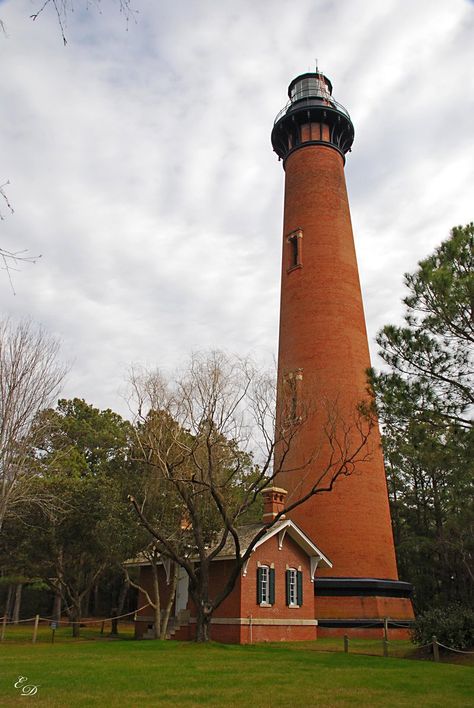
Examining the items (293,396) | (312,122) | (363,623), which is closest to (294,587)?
(363,623)

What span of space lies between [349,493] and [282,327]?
24.4 ft

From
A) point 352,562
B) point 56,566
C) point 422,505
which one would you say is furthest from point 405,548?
point 56,566

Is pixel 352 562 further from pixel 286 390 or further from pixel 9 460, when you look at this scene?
pixel 9 460

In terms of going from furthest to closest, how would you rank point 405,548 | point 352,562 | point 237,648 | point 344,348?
point 405,548 < point 344,348 < point 352,562 < point 237,648

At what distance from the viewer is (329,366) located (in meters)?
23.2

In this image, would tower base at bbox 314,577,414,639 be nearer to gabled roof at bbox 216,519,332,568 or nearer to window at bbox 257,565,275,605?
gabled roof at bbox 216,519,332,568

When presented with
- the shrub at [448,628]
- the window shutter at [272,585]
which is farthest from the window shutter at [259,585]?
the shrub at [448,628]

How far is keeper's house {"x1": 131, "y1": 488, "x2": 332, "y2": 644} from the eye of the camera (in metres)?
19.7

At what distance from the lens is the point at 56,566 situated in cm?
2592

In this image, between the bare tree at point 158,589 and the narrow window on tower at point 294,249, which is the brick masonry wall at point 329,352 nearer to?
the narrow window on tower at point 294,249

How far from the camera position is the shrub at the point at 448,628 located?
16156 mm

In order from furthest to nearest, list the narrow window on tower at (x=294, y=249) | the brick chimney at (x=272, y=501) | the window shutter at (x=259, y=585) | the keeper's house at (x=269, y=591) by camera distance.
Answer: the narrow window on tower at (x=294, y=249), the brick chimney at (x=272, y=501), the window shutter at (x=259, y=585), the keeper's house at (x=269, y=591)

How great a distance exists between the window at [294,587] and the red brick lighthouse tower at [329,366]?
0.89m

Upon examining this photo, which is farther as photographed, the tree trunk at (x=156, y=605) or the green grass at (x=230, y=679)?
the tree trunk at (x=156, y=605)
